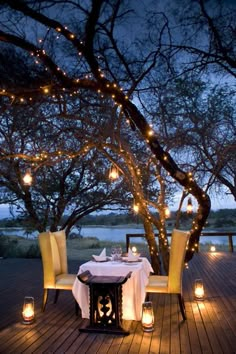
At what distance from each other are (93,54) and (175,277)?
10.8ft

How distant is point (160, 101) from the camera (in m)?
6.79

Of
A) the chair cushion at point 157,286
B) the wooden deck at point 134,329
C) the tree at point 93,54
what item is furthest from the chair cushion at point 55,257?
the tree at point 93,54

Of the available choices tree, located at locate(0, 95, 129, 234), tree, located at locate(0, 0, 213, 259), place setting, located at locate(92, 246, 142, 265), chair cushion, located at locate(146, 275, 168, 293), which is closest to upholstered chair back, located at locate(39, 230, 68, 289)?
place setting, located at locate(92, 246, 142, 265)

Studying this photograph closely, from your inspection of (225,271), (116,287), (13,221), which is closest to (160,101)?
(225,271)

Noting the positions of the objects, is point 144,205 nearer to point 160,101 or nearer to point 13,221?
point 160,101

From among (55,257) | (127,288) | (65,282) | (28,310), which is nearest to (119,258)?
(127,288)

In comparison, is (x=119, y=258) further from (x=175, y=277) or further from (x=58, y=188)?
(x=58, y=188)

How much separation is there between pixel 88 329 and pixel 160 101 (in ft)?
15.8

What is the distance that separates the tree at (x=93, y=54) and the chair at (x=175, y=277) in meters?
1.54

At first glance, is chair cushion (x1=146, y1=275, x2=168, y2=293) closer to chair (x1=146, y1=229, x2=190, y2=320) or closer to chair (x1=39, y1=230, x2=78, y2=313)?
chair (x1=146, y1=229, x2=190, y2=320)

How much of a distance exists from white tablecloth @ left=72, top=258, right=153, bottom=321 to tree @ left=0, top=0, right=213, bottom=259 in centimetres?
201

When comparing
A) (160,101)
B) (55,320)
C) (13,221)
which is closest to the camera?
(55,320)

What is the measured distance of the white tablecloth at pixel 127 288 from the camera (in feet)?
12.1

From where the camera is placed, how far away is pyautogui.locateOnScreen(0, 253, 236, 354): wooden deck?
294 cm
